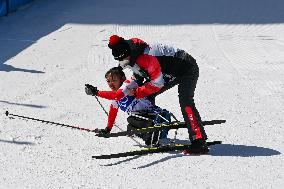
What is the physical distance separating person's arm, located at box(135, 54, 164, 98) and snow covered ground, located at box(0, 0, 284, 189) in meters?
0.89

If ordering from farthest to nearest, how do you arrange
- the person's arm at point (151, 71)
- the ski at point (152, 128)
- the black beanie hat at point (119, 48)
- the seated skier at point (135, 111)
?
the seated skier at point (135, 111)
the ski at point (152, 128)
the person's arm at point (151, 71)
the black beanie hat at point (119, 48)

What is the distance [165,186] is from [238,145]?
1.60 meters

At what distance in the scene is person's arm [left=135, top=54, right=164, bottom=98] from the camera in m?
6.70

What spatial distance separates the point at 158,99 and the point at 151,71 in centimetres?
255

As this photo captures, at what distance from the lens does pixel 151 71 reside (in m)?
6.73

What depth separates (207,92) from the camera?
9594 mm

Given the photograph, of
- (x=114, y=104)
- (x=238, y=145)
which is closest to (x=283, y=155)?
(x=238, y=145)

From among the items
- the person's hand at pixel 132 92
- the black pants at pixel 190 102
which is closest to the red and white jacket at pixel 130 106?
the person's hand at pixel 132 92

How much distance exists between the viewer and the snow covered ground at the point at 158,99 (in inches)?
260

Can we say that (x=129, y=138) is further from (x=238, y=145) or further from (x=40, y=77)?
(x=40, y=77)

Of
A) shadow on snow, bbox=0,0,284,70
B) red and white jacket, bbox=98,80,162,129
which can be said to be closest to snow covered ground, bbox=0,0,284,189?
shadow on snow, bbox=0,0,284,70

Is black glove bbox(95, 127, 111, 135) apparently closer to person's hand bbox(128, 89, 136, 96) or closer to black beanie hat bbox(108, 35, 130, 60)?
person's hand bbox(128, 89, 136, 96)

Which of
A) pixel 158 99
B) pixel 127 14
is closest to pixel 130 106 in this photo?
pixel 158 99

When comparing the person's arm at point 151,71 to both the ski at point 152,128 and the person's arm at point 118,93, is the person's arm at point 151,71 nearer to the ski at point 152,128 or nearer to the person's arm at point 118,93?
the person's arm at point 118,93
